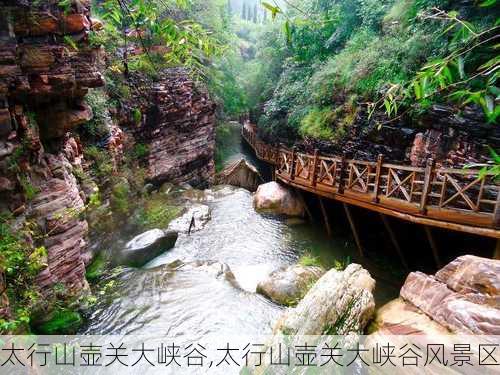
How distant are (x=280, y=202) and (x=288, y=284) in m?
5.36

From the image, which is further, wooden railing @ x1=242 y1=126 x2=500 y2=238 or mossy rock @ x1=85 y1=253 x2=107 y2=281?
mossy rock @ x1=85 y1=253 x2=107 y2=281

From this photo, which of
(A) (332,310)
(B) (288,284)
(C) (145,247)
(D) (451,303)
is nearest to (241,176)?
(C) (145,247)

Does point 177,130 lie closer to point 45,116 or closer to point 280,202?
point 280,202

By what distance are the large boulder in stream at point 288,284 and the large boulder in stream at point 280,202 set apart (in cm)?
465

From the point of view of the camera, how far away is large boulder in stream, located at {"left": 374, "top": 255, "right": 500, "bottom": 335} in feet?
11.6

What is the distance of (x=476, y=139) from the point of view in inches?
278

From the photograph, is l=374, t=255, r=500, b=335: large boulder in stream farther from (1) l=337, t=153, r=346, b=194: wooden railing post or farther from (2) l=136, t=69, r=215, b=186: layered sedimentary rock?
(2) l=136, t=69, r=215, b=186: layered sedimentary rock

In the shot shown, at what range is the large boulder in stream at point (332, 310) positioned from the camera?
14.0 ft

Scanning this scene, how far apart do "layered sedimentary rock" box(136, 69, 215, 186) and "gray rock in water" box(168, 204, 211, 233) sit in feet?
10.2

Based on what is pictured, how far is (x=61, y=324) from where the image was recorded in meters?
4.84

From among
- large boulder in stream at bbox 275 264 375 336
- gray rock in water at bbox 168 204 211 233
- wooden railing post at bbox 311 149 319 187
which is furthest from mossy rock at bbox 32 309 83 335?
wooden railing post at bbox 311 149 319 187

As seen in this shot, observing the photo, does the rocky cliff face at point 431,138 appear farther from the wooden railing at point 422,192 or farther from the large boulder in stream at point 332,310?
the large boulder in stream at point 332,310

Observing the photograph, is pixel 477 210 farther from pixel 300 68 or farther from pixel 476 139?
pixel 300 68

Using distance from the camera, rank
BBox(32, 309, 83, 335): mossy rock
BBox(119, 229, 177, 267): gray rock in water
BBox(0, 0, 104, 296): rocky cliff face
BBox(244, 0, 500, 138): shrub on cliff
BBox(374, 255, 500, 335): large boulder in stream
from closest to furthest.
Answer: BBox(374, 255, 500, 335): large boulder in stream < BBox(0, 0, 104, 296): rocky cliff face < BBox(32, 309, 83, 335): mossy rock < BBox(244, 0, 500, 138): shrub on cliff < BBox(119, 229, 177, 267): gray rock in water
